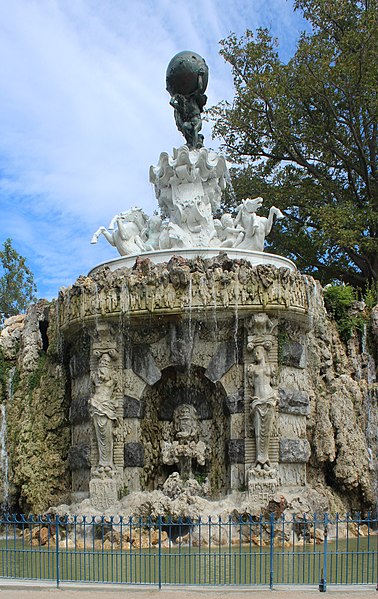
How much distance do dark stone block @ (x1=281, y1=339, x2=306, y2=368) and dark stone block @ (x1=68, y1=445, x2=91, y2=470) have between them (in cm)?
444

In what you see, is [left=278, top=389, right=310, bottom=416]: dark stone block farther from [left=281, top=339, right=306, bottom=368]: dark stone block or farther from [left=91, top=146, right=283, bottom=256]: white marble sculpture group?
[left=91, top=146, right=283, bottom=256]: white marble sculpture group

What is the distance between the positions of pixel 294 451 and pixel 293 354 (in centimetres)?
198

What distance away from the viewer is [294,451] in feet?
60.6

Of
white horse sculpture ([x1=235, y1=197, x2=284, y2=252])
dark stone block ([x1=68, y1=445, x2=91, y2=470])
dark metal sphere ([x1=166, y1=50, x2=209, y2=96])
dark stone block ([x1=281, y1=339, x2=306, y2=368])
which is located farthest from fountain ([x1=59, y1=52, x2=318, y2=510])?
dark metal sphere ([x1=166, y1=50, x2=209, y2=96])

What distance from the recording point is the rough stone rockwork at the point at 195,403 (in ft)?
59.3

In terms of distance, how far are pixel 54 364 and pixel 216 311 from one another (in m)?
4.64

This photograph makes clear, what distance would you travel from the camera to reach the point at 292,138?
32844 millimetres

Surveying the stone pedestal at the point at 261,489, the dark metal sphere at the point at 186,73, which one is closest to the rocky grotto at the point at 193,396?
the stone pedestal at the point at 261,489

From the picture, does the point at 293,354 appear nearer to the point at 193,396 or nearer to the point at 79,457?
the point at 193,396

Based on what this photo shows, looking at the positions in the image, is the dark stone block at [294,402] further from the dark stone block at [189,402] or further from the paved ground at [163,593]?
the paved ground at [163,593]

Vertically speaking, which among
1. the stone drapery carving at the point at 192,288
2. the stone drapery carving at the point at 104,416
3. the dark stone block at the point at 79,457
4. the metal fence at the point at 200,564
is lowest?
the metal fence at the point at 200,564

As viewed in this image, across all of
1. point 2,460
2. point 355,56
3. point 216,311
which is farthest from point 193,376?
point 355,56

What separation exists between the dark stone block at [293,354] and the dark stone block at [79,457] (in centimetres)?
444

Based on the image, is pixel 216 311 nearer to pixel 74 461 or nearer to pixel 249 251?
pixel 249 251
